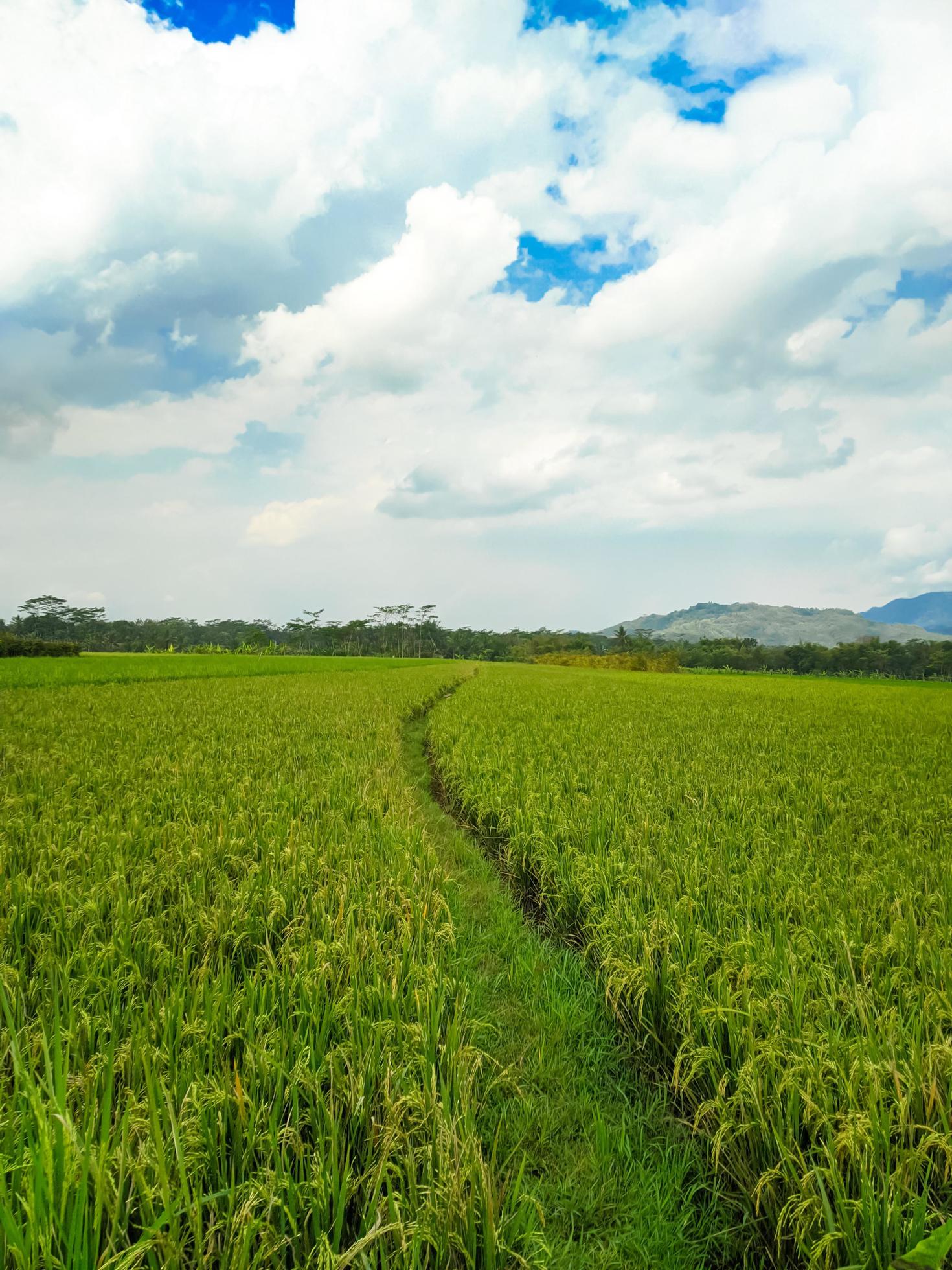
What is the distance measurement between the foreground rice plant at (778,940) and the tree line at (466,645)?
67692 millimetres

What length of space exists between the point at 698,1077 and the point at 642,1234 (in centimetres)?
71

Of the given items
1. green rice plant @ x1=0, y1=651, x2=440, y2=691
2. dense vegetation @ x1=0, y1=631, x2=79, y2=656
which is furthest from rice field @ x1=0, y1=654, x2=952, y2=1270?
dense vegetation @ x1=0, y1=631, x2=79, y2=656

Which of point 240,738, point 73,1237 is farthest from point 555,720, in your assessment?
point 73,1237

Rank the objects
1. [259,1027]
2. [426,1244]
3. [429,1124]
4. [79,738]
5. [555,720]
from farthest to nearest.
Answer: [555,720], [79,738], [259,1027], [429,1124], [426,1244]

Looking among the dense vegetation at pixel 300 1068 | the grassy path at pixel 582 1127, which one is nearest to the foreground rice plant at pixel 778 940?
the grassy path at pixel 582 1127

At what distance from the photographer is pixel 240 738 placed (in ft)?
32.5

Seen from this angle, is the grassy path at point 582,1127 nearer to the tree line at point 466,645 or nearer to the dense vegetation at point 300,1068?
the dense vegetation at point 300,1068

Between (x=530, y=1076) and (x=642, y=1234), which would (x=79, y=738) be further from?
(x=642, y=1234)

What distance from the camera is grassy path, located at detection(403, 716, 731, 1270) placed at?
218 cm

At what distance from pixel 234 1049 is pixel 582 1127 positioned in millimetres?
1682

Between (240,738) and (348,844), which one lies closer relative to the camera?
(348,844)

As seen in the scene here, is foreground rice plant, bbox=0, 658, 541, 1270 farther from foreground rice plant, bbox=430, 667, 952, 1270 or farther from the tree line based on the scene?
the tree line

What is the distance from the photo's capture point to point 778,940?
3.24 m

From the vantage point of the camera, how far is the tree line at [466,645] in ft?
282
